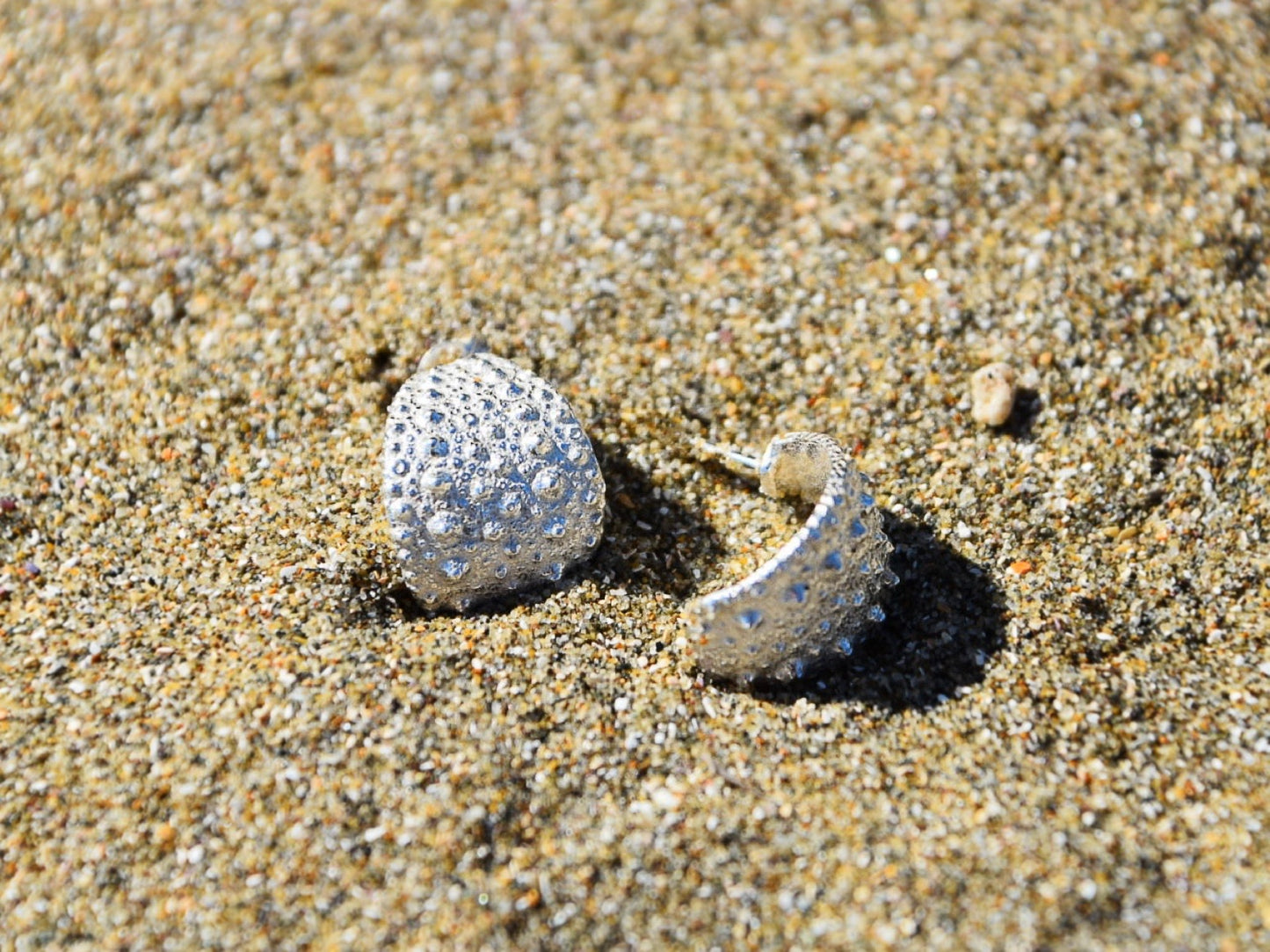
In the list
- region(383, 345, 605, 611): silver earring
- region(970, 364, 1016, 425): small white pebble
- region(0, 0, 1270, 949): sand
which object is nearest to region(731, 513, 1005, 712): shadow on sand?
region(0, 0, 1270, 949): sand

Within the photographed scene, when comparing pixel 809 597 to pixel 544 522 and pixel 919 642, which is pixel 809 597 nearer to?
pixel 919 642

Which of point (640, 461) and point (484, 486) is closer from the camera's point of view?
point (484, 486)

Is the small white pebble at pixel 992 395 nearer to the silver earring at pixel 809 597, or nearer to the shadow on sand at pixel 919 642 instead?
the shadow on sand at pixel 919 642

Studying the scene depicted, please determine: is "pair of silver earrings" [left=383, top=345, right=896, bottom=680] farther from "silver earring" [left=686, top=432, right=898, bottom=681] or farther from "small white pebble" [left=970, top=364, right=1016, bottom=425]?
"small white pebble" [left=970, top=364, right=1016, bottom=425]

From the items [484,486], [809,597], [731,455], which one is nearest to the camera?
[809,597]

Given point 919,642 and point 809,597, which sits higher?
point 809,597

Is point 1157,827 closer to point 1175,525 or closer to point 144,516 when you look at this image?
point 1175,525

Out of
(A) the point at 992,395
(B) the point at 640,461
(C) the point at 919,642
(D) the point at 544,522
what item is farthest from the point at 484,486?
(A) the point at 992,395
